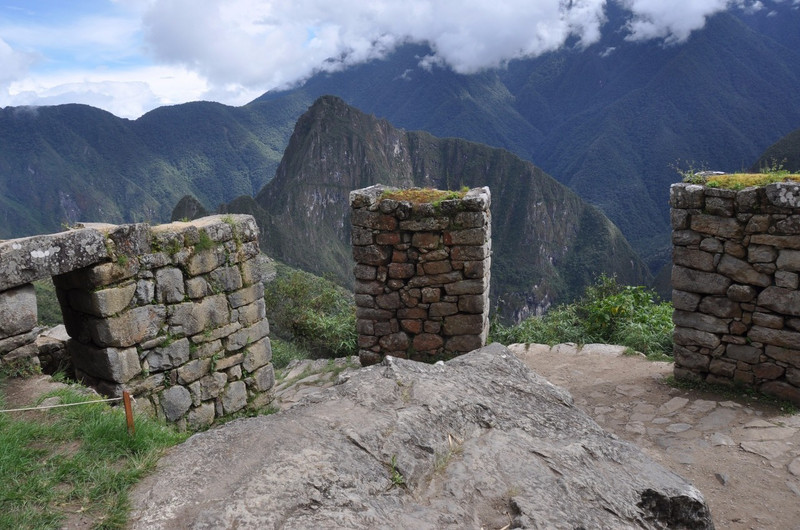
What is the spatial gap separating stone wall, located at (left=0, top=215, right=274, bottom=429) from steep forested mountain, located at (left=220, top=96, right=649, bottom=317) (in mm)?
80726

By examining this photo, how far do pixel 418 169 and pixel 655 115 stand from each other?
75.5 metres

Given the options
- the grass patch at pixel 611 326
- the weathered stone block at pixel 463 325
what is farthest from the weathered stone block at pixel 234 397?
the grass patch at pixel 611 326

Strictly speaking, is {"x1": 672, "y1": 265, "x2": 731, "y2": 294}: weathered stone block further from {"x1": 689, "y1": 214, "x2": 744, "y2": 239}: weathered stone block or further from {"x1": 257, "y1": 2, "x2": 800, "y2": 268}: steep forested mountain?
{"x1": 257, "y1": 2, "x2": 800, "y2": 268}: steep forested mountain

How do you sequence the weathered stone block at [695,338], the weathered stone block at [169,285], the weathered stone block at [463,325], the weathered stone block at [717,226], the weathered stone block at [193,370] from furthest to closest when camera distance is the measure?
the weathered stone block at [463,325] → the weathered stone block at [695,338] → the weathered stone block at [717,226] → the weathered stone block at [193,370] → the weathered stone block at [169,285]

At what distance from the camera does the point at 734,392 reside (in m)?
6.48

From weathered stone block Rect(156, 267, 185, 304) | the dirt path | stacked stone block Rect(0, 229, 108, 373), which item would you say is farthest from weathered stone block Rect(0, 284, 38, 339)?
the dirt path

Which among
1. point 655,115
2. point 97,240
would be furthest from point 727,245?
point 655,115

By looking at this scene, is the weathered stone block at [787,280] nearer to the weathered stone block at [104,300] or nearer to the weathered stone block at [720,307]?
the weathered stone block at [720,307]

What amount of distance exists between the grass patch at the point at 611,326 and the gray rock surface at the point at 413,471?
6.12 m

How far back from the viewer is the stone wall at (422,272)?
7.40 metres

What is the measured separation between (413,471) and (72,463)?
169 cm

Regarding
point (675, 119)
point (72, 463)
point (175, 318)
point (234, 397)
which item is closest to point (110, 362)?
point (175, 318)

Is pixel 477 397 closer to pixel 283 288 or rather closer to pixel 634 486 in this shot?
pixel 634 486

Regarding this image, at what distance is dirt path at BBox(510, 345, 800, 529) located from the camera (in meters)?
4.52
